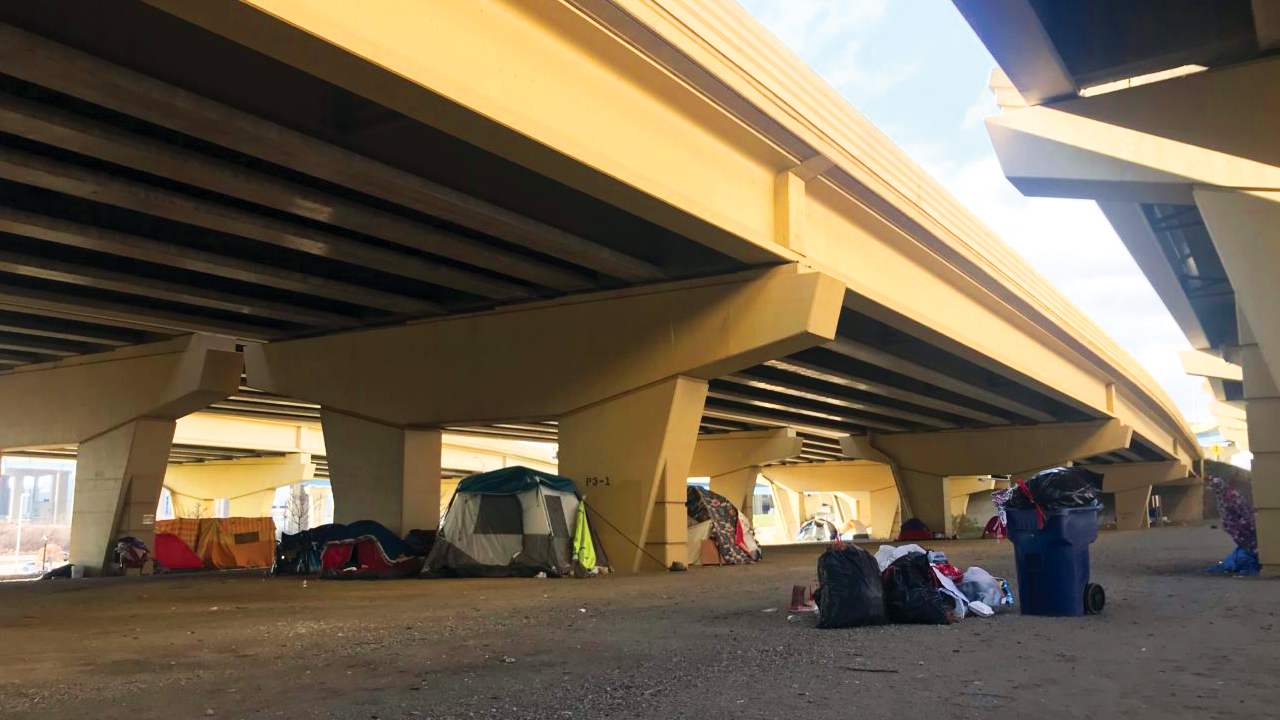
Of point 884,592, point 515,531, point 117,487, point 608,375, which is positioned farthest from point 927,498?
point 884,592

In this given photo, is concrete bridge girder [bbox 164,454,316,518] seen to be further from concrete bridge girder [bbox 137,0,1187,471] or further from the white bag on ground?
the white bag on ground

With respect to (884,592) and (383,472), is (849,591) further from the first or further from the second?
(383,472)

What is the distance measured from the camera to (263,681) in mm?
6395

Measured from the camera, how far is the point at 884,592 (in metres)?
9.16

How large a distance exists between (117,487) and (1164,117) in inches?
902

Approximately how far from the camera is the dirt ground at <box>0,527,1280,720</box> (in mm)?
5418

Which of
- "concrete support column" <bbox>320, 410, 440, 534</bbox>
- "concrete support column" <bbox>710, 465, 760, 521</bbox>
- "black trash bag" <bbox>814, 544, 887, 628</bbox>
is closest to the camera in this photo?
"black trash bag" <bbox>814, 544, 887, 628</bbox>

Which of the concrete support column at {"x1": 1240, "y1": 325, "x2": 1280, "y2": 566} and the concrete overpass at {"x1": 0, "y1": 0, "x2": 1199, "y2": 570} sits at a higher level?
the concrete overpass at {"x1": 0, "y1": 0, "x2": 1199, "y2": 570}

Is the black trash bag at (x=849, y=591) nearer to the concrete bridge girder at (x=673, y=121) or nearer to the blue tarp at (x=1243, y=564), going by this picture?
the concrete bridge girder at (x=673, y=121)

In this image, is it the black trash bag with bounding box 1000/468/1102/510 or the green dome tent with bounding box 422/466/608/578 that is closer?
the black trash bag with bounding box 1000/468/1102/510

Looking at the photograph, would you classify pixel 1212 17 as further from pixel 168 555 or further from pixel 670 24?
pixel 168 555

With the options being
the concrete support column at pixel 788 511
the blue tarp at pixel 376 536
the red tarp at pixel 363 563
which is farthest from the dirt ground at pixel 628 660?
the concrete support column at pixel 788 511

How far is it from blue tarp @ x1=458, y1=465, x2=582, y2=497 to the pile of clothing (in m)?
9.10

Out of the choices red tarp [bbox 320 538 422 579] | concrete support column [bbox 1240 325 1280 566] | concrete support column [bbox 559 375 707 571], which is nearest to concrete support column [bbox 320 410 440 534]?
red tarp [bbox 320 538 422 579]
